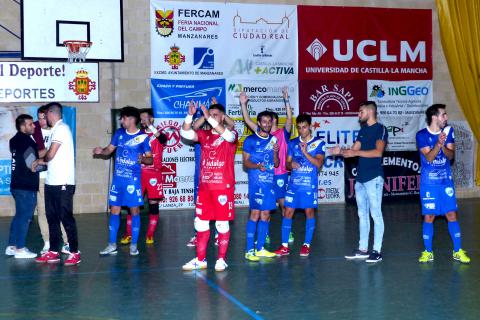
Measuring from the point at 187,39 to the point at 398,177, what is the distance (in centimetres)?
582

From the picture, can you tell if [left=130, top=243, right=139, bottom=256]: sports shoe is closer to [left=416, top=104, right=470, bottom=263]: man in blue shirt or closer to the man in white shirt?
the man in white shirt

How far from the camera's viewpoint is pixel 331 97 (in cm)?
1582

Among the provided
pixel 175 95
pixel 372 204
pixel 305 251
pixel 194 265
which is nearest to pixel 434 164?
pixel 372 204

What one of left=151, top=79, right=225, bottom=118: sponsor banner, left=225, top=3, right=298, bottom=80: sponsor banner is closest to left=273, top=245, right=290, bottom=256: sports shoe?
left=151, top=79, right=225, bottom=118: sponsor banner

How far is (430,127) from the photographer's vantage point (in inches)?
320

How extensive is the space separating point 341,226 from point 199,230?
473cm

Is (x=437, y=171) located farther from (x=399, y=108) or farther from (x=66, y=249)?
(x=399, y=108)

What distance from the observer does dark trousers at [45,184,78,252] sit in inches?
325

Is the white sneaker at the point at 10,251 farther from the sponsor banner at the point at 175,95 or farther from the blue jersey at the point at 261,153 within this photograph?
the sponsor banner at the point at 175,95

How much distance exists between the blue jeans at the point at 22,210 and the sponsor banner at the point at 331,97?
317 inches

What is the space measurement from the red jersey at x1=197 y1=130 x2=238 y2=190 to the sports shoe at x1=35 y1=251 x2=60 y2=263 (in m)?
2.30

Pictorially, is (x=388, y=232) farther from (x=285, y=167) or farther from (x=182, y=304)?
(x=182, y=304)

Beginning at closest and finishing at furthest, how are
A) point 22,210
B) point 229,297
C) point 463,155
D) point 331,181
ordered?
1. point 229,297
2. point 22,210
3. point 331,181
4. point 463,155

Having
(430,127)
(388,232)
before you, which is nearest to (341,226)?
(388,232)
